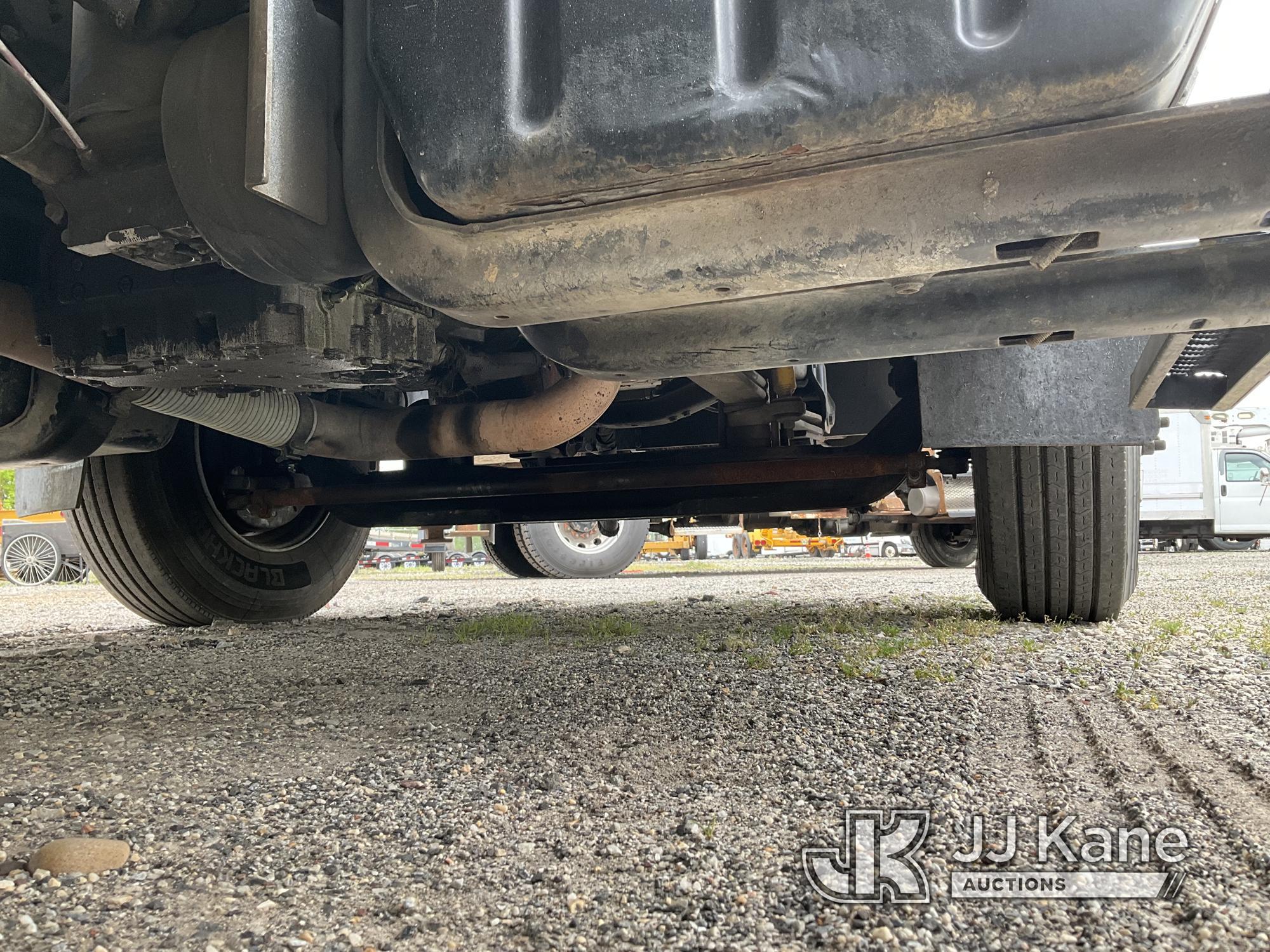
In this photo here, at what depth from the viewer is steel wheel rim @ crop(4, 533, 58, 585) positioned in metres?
10.5

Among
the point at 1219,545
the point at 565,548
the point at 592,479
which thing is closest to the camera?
the point at 592,479

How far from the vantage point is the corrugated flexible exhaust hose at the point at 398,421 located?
1.80 m

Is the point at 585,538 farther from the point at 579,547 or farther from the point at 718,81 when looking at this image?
the point at 718,81

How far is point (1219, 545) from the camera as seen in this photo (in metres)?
13.7

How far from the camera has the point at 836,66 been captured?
84 centimetres

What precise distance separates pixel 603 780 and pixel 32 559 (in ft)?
38.9

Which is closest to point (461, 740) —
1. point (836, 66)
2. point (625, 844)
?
point (625, 844)

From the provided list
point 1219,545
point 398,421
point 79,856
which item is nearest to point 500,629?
point 398,421

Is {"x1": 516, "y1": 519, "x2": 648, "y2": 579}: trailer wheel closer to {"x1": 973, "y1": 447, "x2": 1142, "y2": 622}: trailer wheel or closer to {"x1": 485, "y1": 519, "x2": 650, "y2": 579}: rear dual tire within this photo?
{"x1": 485, "y1": 519, "x2": 650, "y2": 579}: rear dual tire

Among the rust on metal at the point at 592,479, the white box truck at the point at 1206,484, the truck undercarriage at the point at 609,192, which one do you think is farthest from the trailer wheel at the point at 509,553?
the white box truck at the point at 1206,484

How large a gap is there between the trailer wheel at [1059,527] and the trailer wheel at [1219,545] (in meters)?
13.0

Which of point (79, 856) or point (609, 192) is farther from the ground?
point (609, 192)

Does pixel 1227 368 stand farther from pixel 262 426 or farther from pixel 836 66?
pixel 262 426

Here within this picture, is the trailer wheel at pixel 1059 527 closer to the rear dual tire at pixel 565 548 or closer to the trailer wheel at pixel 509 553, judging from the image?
the rear dual tire at pixel 565 548
